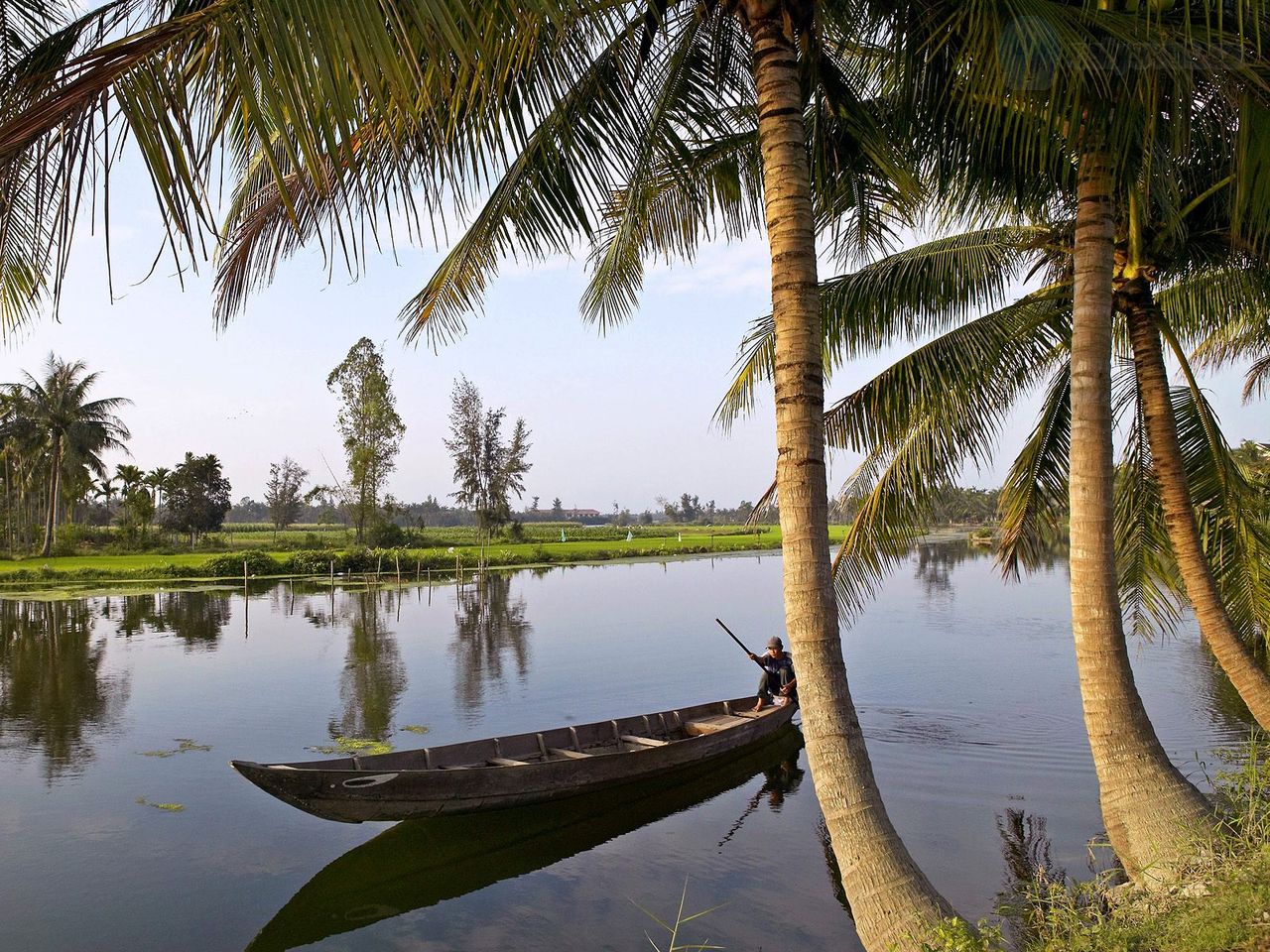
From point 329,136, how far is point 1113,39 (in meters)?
4.60

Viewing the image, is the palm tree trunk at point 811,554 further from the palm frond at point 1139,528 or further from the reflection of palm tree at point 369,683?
→ the reflection of palm tree at point 369,683

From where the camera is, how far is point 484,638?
82.4ft

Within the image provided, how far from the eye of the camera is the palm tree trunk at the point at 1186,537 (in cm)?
760

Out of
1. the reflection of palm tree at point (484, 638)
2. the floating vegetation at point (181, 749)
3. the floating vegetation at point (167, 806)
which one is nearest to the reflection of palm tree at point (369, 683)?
the reflection of palm tree at point (484, 638)

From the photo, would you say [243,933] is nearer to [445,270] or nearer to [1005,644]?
[445,270]

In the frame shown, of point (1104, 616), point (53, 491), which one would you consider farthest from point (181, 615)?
point (1104, 616)

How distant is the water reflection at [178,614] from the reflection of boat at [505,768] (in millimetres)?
14891

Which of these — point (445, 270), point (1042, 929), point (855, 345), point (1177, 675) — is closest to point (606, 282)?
point (445, 270)

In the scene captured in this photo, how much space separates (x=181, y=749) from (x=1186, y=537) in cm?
1331

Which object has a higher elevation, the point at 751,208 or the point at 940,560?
the point at 751,208

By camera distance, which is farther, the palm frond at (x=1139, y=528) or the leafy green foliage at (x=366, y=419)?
the leafy green foliage at (x=366, y=419)

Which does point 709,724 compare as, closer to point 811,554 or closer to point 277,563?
point 811,554

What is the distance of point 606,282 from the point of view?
785 centimetres

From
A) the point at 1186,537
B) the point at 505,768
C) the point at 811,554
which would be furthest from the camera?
the point at 505,768
